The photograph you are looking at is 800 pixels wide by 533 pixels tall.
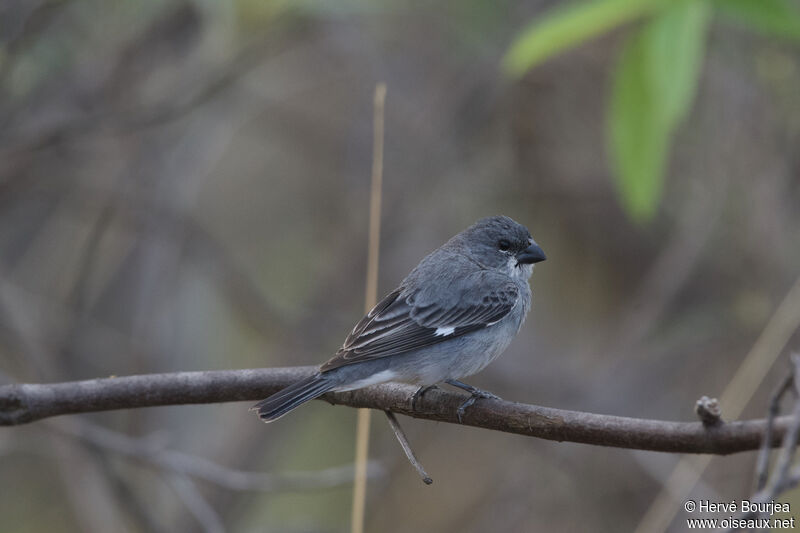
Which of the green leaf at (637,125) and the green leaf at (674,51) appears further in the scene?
the green leaf at (637,125)

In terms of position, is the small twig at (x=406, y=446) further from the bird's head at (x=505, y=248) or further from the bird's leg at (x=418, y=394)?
the bird's head at (x=505, y=248)

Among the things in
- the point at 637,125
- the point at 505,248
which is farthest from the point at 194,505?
the point at 637,125

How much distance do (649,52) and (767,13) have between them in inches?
13.8

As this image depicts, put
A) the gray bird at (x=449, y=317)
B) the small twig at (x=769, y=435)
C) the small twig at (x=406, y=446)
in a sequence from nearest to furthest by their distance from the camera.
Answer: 1. the small twig at (x=769, y=435)
2. the small twig at (x=406, y=446)
3. the gray bird at (x=449, y=317)

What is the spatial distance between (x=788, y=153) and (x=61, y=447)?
192 inches

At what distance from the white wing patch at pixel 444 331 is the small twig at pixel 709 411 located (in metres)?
1.72

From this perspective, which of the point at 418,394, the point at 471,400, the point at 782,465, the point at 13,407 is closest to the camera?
the point at 782,465

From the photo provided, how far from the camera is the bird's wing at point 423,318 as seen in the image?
11.2ft

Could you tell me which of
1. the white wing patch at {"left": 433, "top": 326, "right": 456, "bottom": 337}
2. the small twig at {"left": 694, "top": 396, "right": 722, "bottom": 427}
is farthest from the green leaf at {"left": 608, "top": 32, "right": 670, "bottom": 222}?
the small twig at {"left": 694, "top": 396, "right": 722, "bottom": 427}

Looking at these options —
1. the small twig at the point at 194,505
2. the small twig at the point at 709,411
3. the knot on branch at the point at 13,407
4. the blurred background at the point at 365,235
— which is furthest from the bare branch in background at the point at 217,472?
the small twig at the point at 709,411

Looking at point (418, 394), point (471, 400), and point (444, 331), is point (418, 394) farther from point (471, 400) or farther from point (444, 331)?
point (444, 331)

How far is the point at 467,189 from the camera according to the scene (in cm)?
622

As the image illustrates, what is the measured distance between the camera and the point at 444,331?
11.5 ft

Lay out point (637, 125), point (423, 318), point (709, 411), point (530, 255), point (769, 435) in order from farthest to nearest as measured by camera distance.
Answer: point (530, 255), point (423, 318), point (637, 125), point (709, 411), point (769, 435)
